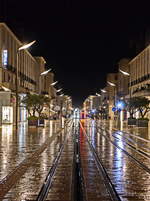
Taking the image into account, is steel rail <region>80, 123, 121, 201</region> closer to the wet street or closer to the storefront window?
the wet street

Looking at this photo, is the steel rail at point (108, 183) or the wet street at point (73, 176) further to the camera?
the wet street at point (73, 176)

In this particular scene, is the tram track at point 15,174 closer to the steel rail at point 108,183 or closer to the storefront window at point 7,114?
the steel rail at point 108,183

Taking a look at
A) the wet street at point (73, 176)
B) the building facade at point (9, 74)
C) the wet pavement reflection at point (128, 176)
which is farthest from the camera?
the building facade at point (9, 74)

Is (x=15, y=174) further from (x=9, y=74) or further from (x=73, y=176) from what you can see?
(x=9, y=74)

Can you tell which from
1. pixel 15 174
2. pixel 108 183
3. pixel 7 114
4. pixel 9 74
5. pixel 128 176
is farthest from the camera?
pixel 9 74

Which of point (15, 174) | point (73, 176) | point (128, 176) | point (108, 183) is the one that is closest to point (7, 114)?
point (15, 174)

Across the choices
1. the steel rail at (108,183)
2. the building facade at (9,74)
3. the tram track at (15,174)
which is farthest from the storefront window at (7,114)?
the steel rail at (108,183)

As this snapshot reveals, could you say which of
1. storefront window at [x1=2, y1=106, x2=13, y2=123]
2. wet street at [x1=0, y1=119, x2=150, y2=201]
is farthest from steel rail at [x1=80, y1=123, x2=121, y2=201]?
storefront window at [x1=2, y1=106, x2=13, y2=123]

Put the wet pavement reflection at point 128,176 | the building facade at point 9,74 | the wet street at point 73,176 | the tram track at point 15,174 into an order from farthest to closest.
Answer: the building facade at point 9,74 < the tram track at point 15,174 < the wet pavement reflection at point 128,176 < the wet street at point 73,176

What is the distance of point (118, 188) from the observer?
1115 centimetres

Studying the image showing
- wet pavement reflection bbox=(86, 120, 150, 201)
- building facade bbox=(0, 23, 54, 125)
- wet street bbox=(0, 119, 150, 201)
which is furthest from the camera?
building facade bbox=(0, 23, 54, 125)

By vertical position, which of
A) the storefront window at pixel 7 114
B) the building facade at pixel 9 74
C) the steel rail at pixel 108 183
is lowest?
the steel rail at pixel 108 183

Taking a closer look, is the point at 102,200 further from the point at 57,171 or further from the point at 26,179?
the point at 57,171

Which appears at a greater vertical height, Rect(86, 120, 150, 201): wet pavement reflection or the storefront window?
the storefront window
